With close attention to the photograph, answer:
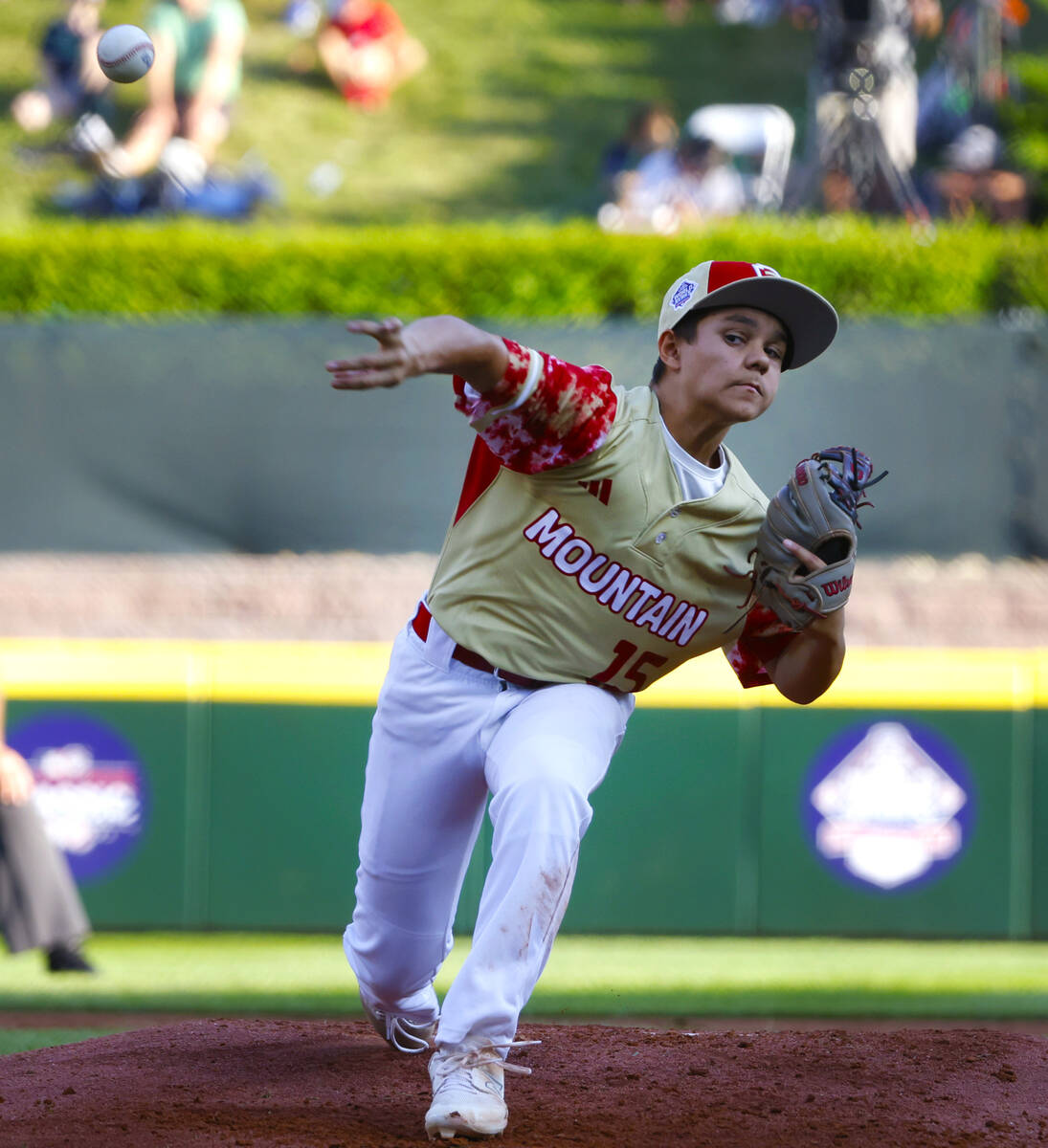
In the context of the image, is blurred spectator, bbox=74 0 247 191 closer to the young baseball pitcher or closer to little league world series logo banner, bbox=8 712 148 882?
little league world series logo banner, bbox=8 712 148 882

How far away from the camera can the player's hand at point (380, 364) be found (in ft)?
8.07

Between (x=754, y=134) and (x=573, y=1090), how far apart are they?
10.9 m

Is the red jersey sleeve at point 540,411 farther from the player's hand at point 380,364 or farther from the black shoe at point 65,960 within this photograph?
the black shoe at point 65,960

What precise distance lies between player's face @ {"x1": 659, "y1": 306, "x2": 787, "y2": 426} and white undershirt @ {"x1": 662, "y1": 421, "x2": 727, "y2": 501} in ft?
0.25

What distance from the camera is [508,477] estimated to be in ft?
10.5

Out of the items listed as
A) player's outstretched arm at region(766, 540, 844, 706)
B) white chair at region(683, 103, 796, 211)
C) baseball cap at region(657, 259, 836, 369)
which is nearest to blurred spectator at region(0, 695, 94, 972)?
player's outstretched arm at region(766, 540, 844, 706)

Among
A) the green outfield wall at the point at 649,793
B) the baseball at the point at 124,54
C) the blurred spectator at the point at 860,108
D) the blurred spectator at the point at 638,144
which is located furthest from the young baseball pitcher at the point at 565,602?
the blurred spectator at the point at 638,144

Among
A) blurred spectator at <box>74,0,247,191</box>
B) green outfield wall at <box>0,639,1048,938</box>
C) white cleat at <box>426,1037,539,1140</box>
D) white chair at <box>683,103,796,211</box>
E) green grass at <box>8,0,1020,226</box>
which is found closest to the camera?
white cleat at <box>426,1037,539,1140</box>

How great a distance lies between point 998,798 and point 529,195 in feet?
28.4

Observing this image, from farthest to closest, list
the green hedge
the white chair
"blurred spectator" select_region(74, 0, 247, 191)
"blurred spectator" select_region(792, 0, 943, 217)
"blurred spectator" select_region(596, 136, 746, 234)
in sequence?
the white chair < "blurred spectator" select_region(74, 0, 247, 191) < "blurred spectator" select_region(596, 136, 746, 234) < "blurred spectator" select_region(792, 0, 943, 217) < the green hedge

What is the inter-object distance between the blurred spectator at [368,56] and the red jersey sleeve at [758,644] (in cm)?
1277

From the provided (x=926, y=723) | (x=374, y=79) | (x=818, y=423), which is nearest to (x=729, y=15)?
(x=374, y=79)

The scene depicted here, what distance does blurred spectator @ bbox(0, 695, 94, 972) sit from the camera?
18.0 ft

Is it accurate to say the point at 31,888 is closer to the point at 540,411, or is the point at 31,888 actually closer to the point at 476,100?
the point at 540,411
